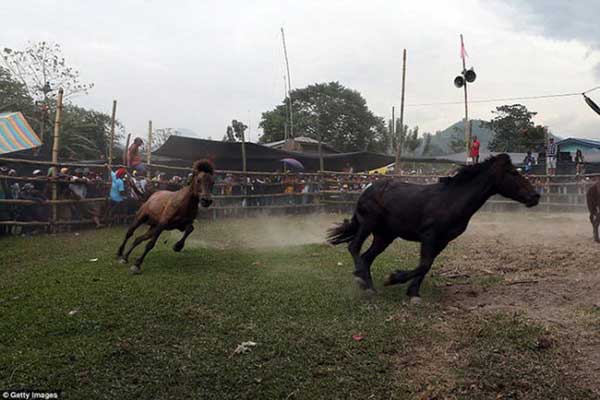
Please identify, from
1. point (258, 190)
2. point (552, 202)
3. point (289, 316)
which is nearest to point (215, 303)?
point (289, 316)

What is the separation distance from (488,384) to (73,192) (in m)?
11.8

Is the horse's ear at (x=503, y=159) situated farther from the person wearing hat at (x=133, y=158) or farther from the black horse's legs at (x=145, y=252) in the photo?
the person wearing hat at (x=133, y=158)

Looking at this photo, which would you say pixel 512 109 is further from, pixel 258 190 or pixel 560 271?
pixel 560 271

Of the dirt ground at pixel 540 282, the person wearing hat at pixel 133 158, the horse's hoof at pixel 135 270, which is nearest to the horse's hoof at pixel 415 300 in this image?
the dirt ground at pixel 540 282

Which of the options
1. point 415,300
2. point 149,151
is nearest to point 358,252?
point 415,300

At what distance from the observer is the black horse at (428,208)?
616 cm

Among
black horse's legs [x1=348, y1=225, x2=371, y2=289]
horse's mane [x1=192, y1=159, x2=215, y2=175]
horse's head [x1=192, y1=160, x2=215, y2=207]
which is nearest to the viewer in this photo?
black horse's legs [x1=348, y1=225, x2=371, y2=289]

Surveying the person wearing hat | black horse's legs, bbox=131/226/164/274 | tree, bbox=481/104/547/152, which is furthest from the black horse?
tree, bbox=481/104/547/152

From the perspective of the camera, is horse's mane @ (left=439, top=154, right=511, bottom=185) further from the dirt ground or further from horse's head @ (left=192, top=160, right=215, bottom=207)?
horse's head @ (left=192, top=160, right=215, bottom=207)

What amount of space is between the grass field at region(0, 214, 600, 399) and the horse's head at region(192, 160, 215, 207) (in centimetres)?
120

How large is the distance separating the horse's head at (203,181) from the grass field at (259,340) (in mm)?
1199

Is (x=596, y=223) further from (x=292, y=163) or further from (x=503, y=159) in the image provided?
(x=292, y=163)

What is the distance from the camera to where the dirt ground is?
4426 millimetres

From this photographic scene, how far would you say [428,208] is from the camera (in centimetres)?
630
